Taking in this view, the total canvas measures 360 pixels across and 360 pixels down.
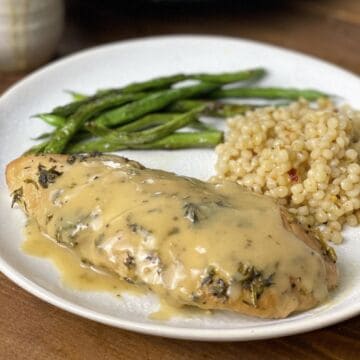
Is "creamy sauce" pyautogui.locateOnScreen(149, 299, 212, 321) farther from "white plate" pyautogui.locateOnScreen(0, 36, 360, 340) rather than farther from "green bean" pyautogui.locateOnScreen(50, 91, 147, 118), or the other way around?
"green bean" pyautogui.locateOnScreen(50, 91, 147, 118)

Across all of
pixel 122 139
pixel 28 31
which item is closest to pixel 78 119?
pixel 122 139

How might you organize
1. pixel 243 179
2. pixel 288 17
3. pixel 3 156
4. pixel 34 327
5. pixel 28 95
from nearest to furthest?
pixel 34 327
pixel 243 179
pixel 3 156
pixel 28 95
pixel 288 17

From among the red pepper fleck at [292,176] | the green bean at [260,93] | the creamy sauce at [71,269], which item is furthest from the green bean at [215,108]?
the creamy sauce at [71,269]

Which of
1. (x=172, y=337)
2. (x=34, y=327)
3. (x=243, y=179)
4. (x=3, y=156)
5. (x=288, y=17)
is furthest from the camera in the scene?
(x=288, y=17)

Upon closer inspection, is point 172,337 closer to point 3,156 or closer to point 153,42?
point 3,156

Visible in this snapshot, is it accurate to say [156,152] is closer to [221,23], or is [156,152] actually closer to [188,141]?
[188,141]

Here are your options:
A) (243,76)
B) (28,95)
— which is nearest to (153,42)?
(243,76)

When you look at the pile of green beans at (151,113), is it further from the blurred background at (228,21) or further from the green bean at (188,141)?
the blurred background at (228,21)

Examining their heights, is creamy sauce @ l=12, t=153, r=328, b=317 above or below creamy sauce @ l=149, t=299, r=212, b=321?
above

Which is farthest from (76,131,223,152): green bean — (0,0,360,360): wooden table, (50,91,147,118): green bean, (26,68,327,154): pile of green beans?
(0,0,360,360): wooden table
